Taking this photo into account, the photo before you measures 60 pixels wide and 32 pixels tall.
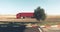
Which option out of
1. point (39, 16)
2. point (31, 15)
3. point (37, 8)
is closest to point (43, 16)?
point (39, 16)

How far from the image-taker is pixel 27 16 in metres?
69.1

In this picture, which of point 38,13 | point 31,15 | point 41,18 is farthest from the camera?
point 31,15

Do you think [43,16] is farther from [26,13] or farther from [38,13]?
[26,13]

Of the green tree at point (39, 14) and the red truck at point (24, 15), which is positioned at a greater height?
the green tree at point (39, 14)

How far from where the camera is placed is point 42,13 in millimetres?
51344

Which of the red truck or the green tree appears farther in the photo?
the red truck

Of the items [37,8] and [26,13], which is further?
[26,13]

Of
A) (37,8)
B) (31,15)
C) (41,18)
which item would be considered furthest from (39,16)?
(31,15)

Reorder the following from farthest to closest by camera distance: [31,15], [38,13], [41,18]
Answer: [31,15]
[38,13]
[41,18]

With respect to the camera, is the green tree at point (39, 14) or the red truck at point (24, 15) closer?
the green tree at point (39, 14)

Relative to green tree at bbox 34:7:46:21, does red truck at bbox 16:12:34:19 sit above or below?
below

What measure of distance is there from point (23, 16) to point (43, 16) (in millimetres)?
20639

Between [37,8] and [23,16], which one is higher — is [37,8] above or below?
above

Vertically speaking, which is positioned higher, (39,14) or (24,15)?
(39,14)
